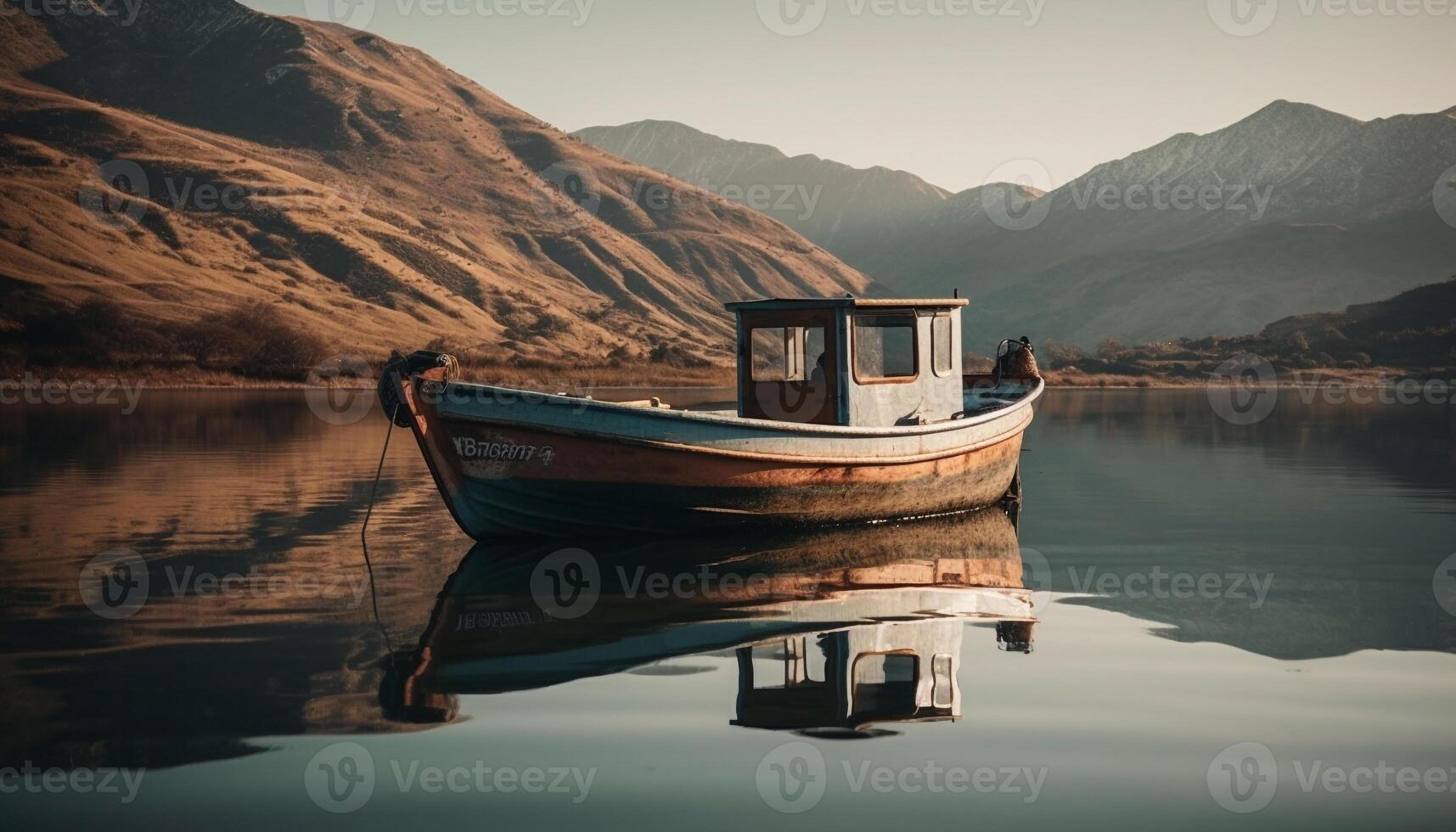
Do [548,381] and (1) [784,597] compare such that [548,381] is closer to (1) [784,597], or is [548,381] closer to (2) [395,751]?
(1) [784,597]

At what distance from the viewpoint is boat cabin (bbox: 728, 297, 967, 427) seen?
2167 centimetres

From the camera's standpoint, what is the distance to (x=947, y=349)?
23172 mm

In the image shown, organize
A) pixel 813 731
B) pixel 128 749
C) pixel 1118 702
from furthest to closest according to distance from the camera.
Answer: pixel 1118 702 < pixel 813 731 < pixel 128 749

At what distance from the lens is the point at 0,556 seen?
17.2m

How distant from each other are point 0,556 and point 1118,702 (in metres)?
13.3

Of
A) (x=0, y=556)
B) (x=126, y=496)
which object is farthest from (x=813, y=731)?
(x=126, y=496)

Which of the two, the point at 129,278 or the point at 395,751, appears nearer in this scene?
the point at 395,751

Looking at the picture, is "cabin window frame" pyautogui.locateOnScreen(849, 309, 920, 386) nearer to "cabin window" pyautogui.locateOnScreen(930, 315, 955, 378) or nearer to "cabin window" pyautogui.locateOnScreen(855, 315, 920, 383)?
"cabin window" pyautogui.locateOnScreen(855, 315, 920, 383)

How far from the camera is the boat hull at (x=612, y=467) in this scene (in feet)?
60.7

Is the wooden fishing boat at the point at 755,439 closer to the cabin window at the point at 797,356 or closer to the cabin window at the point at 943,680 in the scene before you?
the cabin window at the point at 797,356

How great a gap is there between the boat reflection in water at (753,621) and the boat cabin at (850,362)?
94.5 inches

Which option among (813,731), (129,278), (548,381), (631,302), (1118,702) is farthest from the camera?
(631,302)

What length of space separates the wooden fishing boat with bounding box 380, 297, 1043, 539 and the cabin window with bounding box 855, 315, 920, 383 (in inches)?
1.0

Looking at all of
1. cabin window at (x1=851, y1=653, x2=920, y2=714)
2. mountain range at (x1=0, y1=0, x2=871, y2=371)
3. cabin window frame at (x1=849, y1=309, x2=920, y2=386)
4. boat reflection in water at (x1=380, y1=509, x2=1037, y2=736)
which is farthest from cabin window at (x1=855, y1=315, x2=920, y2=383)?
mountain range at (x1=0, y1=0, x2=871, y2=371)
